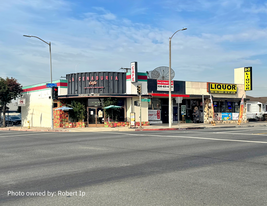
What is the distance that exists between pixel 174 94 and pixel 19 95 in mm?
22327

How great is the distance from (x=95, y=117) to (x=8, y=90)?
1361 centimetres

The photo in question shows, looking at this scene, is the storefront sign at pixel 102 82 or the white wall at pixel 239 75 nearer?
the storefront sign at pixel 102 82

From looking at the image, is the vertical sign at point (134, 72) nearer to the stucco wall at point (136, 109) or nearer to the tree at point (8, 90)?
the stucco wall at point (136, 109)

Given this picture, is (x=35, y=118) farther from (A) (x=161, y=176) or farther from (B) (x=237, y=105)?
(A) (x=161, y=176)

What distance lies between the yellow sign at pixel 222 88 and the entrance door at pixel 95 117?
51.2 feet

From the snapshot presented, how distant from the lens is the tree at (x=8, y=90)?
36.2 m

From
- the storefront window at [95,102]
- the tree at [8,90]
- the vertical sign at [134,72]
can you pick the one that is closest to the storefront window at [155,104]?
the vertical sign at [134,72]

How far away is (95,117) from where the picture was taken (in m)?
31.7

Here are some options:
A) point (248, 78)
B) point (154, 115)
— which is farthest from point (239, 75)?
point (154, 115)

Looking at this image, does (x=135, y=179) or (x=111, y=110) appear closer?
(x=135, y=179)

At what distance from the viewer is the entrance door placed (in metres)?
31.5

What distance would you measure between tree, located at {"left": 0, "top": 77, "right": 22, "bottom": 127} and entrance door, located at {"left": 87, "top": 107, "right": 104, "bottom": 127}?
40.9 feet

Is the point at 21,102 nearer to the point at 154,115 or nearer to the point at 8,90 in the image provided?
the point at 8,90

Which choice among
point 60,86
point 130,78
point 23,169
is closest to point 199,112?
point 130,78
